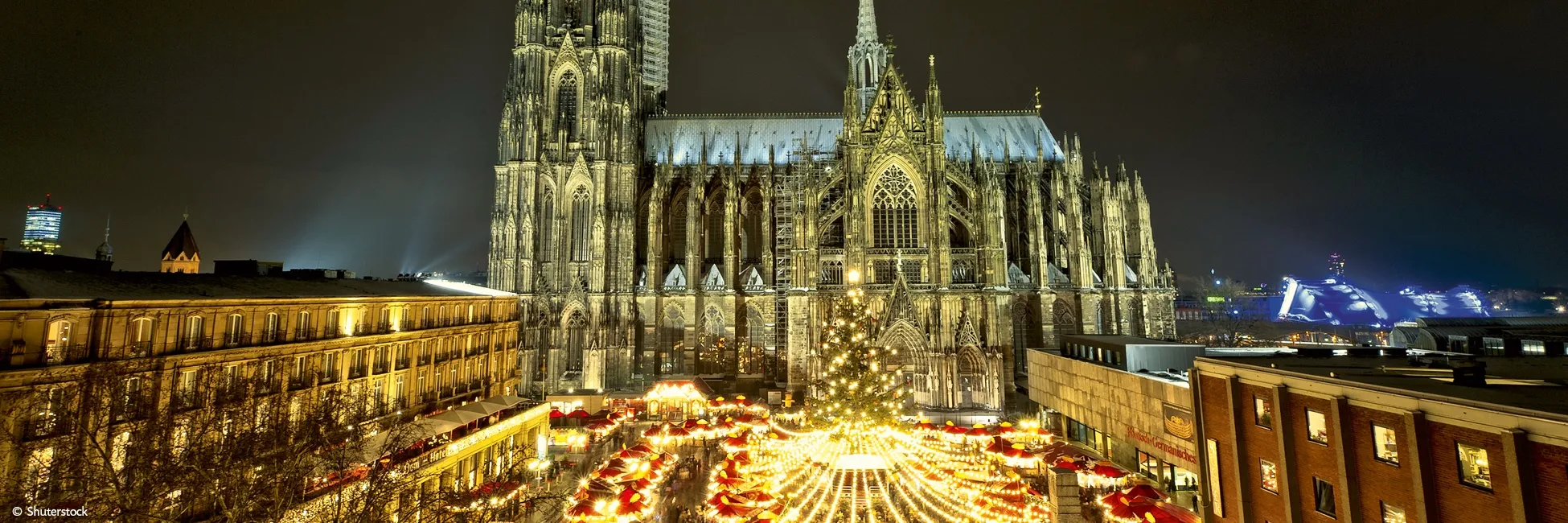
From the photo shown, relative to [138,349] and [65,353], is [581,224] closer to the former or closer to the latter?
[138,349]

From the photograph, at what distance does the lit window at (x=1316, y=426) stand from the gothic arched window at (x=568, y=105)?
46.0 meters

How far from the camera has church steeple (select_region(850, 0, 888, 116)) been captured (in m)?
64.1

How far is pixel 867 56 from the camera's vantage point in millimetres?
64250

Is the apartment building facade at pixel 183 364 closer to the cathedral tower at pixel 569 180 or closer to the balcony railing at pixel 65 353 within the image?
the balcony railing at pixel 65 353

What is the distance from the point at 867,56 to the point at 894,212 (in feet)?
85.6

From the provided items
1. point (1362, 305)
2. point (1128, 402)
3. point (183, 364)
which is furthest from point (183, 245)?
point (1362, 305)

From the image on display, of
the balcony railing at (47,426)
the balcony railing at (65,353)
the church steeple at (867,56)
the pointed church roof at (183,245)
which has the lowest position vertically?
the balcony railing at (47,426)

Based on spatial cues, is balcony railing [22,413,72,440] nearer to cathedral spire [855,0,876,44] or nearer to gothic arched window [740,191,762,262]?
gothic arched window [740,191,762,262]

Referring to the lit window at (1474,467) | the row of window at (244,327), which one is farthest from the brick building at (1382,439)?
the row of window at (244,327)

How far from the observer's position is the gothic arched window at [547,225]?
155 feet

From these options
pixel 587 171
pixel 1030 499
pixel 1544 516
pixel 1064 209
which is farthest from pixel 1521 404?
pixel 587 171

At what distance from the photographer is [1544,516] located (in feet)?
39.8

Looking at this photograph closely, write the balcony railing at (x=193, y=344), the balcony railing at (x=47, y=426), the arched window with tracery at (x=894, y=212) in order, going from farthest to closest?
the arched window with tracery at (x=894, y=212) → the balcony railing at (x=193, y=344) → the balcony railing at (x=47, y=426)

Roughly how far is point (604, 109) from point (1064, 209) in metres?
36.6
